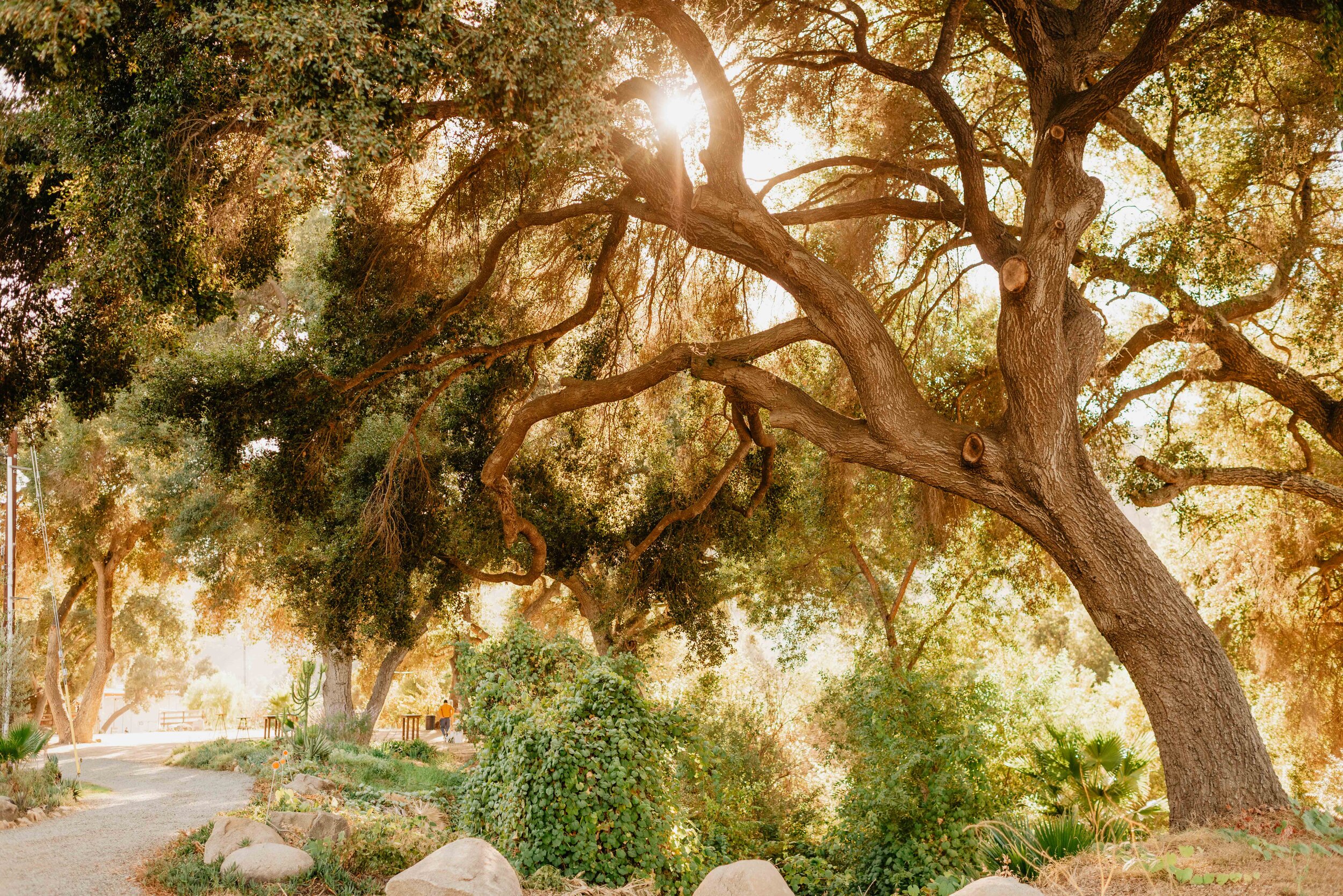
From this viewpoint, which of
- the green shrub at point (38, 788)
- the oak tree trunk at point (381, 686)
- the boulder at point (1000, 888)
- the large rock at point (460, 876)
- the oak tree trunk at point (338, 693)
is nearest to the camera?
the boulder at point (1000, 888)

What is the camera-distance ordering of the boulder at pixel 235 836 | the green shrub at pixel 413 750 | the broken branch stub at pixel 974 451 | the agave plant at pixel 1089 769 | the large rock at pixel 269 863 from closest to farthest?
the large rock at pixel 269 863, the broken branch stub at pixel 974 451, the boulder at pixel 235 836, the agave plant at pixel 1089 769, the green shrub at pixel 413 750

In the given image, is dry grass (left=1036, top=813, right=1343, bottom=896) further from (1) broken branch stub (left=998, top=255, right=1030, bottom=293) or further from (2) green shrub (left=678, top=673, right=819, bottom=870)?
(1) broken branch stub (left=998, top=255, right=1030, bottom=293)

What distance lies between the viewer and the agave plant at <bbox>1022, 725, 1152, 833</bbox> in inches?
394

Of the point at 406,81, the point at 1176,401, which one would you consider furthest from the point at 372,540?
the point at 1176,401

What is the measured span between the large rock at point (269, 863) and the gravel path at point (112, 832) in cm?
67

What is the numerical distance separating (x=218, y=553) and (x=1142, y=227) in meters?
16.5

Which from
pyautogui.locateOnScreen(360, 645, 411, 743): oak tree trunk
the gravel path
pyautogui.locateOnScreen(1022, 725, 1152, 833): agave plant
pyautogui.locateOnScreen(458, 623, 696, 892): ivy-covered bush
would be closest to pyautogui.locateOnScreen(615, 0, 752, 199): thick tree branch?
pyautogui.locateOnScreen(458, 623, 696, 892): ivy-covered bush

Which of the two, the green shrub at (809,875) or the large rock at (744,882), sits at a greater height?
the large rock at (744,882)

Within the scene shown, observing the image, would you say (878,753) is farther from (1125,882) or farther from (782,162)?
(782,162)

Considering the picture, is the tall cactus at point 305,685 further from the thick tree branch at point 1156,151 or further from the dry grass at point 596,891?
the thick tree branch at point 1156,151

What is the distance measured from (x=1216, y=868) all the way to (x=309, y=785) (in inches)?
367

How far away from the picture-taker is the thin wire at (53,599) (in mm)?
12703

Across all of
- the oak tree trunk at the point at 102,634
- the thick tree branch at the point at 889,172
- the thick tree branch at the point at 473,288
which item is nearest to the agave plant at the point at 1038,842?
the thick tree branch at the point at 889,172

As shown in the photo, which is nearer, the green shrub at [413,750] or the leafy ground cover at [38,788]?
the leafy ground cover at [38,788]
